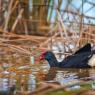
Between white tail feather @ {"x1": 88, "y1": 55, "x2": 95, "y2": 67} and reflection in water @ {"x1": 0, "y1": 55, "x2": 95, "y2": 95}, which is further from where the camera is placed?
white tail feather @ {"x1": 88, "y1": 55, "x2": 95, "y2": 67}

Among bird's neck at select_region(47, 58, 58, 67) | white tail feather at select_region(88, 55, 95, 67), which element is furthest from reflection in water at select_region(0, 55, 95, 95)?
white tail feather at select_region(88, 55, 95, 67)

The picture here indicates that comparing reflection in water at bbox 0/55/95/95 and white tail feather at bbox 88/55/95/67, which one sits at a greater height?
white tail feather at bbox 88/55/95/67

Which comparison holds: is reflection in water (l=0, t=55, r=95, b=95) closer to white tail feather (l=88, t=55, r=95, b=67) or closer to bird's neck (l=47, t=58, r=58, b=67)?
bird's neck (l=47, t=58, r=58, b=67)

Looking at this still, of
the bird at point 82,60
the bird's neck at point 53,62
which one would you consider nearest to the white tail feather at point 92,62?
the bird at point 82,60

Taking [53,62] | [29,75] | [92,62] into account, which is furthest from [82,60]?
[29,75]

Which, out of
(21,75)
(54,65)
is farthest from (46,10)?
(21,75)

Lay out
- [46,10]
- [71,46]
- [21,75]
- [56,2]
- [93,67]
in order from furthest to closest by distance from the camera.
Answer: [46,10], [56,2], [71,46], [93,67], [21,75]

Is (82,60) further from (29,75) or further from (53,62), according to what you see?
(29,75)

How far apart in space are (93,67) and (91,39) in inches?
78.9

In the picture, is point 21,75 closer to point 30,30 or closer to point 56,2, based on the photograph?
point 56,2

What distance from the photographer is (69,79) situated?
5.18m

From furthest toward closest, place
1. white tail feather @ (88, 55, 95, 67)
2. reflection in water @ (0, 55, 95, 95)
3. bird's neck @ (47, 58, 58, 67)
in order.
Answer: bird's neck @ (47, 58, 58, 67)
white tail feather @ (88, 55, 95, 67)
reflection in water @ (0, 55, 95, 95)

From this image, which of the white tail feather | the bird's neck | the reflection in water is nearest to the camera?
→ the reflection in water

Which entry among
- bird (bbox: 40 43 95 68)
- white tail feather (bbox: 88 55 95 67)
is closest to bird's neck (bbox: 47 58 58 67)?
bird (bbox: 40 43 95 68)
